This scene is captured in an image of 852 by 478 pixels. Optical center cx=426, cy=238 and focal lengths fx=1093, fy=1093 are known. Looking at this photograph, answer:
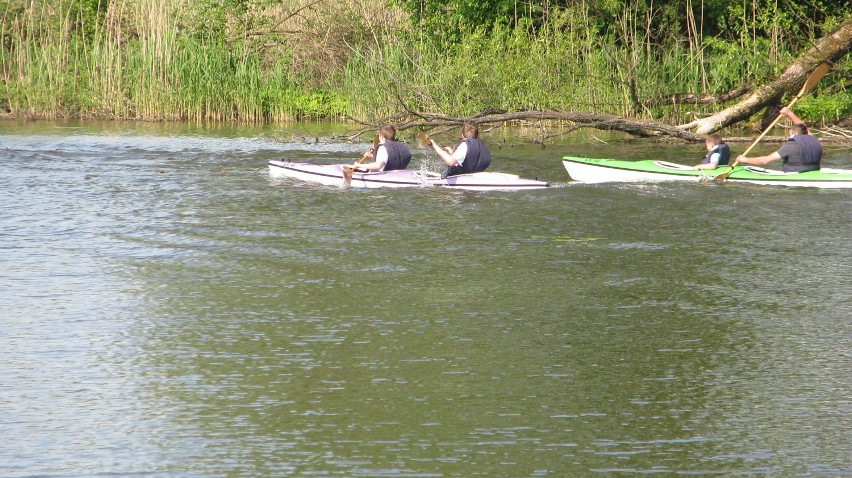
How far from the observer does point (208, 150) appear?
1812cm

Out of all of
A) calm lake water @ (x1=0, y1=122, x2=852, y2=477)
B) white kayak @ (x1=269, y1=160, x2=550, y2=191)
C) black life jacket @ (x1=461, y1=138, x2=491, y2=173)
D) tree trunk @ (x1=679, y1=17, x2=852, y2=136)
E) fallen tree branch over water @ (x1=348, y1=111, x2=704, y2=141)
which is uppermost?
tree trunk @ (x1=679, y1=17, x2=852, y2=136)

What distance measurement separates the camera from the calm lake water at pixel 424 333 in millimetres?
5031

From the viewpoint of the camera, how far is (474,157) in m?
13.9

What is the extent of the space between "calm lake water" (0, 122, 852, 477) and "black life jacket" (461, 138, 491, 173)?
0.65 meters

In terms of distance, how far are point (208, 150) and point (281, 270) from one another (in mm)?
9520

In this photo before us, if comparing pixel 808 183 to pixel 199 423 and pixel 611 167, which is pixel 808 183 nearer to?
pixel 611 167

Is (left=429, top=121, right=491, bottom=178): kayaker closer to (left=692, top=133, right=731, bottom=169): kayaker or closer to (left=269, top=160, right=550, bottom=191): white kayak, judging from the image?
(left=269, top=160, right=550, bottom=191): white kayak

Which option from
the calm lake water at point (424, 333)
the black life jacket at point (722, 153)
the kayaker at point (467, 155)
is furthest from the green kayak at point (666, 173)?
the kayaker at point (467, 155)

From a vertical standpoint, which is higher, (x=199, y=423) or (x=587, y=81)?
(x=587, y=81)

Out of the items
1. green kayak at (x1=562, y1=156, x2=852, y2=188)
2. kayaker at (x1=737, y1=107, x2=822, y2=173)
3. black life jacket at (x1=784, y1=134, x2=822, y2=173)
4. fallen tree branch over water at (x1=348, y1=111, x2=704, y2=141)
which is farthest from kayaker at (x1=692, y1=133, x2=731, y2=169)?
fallen tree branch over water at (x1=348, y1=111, x2=704, y2=141)

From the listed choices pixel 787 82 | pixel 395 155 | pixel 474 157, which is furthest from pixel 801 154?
pixel 395 155

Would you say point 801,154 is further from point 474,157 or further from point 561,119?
point 474,157

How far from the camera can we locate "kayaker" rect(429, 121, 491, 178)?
13859 mm

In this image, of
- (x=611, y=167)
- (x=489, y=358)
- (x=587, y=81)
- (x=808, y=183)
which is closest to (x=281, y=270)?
(x=489, y=358)
